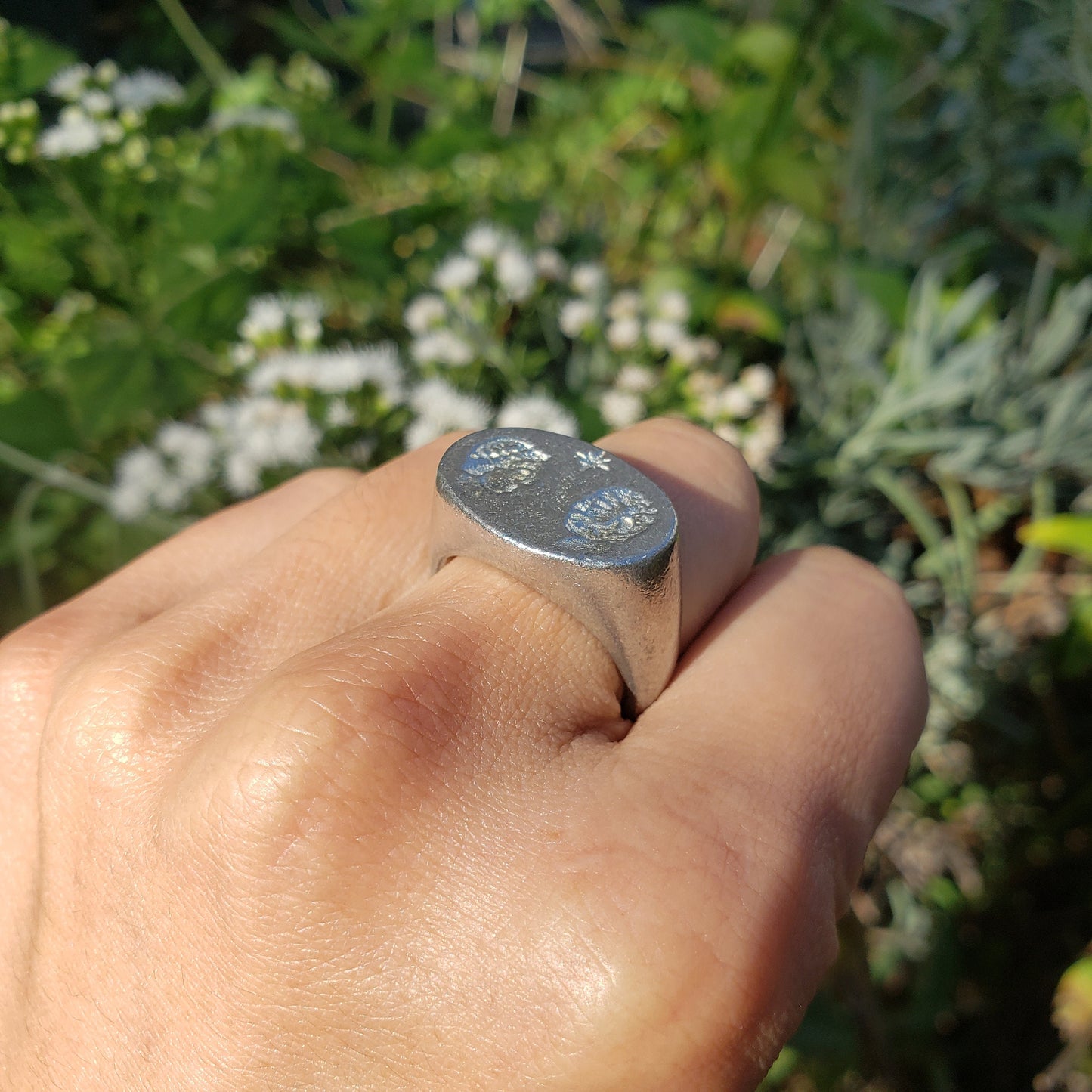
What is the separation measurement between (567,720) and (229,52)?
2.39 meters

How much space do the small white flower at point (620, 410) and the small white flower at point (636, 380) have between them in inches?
0.6

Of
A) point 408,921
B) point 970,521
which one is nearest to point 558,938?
point 408,921

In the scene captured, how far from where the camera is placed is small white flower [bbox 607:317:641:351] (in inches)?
50.6

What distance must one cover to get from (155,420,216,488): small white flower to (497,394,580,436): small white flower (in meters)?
0.41

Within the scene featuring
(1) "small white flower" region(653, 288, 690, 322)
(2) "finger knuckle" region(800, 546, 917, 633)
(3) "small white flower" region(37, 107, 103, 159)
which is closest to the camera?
(2) "finger knuckle" region(800, 546, 917, 633)

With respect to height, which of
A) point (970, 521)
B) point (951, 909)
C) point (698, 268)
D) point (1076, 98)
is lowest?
point (951, 909)

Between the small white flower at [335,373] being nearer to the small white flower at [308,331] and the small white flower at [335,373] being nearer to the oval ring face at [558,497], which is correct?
the small white flower at [308,331]

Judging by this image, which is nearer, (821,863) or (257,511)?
(821,863)

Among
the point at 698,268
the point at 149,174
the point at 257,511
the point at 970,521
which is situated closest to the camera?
the point at 257,511

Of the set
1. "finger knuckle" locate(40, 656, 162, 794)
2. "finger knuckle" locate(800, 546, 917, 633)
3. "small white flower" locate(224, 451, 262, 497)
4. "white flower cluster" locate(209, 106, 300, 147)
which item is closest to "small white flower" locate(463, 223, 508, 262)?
"white flower cluster" locate(209, 106, 300, 147)

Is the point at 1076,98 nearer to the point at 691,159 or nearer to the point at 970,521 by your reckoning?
the point at 691,159

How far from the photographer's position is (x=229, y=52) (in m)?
2.34

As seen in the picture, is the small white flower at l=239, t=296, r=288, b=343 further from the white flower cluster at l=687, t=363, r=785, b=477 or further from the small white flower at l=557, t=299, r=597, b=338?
the white flower cluster at l=687, t=363, r=785, b=477

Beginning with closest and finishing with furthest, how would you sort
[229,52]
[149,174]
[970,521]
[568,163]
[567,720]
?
[567,720] → [149,174] → [970,521] → [568,163] → [229,52]
